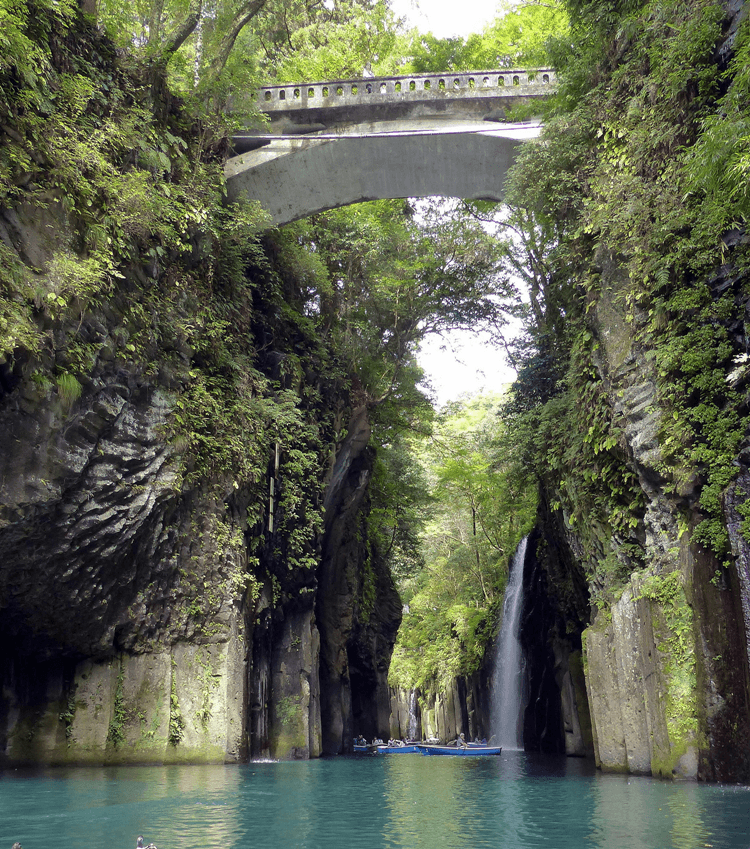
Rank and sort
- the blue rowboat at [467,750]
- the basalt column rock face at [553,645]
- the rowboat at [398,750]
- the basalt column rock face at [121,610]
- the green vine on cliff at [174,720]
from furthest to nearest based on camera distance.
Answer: the rowboat at [398,750] → the blue rowboat at [467,750] → the basalt column rock face at [553,645] → the green vine on cliff at [174,720] → the basalt column rock face at [121,610]

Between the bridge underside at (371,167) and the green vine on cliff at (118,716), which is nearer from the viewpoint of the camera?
the green vine on cliff at (118,716)

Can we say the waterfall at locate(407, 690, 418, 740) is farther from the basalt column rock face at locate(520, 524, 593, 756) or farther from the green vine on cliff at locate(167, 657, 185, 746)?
the green vine on cliff at locate(167, 657, 185, 746)

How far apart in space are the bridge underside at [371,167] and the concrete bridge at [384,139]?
0.02m

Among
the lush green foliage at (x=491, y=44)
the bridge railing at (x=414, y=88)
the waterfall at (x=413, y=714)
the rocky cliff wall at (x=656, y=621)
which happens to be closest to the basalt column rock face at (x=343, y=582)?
the bridge railing at (x=414, y=88)

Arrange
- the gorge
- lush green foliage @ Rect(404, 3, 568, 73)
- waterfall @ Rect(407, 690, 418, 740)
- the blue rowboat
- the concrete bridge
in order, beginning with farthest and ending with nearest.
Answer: waterfall @ Rect(407, 690, 418, 740) → lush green foliage @ Rect(404, 3, 568, 73) → the blue rowboat → the concrete bridge → the gorge

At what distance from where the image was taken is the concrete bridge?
635 inches

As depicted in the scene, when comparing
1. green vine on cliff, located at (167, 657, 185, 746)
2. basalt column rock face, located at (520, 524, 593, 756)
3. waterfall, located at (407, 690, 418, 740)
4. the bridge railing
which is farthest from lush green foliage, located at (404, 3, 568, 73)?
waterfall, located at (407, 690, 418, 740)

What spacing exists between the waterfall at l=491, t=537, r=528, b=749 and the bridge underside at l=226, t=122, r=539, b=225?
11.9 metres

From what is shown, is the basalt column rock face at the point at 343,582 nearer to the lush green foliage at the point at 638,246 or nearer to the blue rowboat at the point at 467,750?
the blue rowboat at the point at 467,750

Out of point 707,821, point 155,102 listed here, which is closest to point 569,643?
point 707,821

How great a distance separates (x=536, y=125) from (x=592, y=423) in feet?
22.6

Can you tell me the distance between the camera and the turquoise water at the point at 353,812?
→ 586 cm

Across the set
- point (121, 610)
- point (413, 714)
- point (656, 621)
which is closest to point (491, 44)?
point (656, 621)

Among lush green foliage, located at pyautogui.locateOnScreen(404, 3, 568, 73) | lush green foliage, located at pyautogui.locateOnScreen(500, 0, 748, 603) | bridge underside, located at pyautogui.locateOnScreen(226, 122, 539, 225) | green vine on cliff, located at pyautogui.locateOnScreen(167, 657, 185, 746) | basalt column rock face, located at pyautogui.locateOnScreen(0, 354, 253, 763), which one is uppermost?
lush green foliage, located at pyautogui.locateOnScreen(404, 3, 568, 73)
